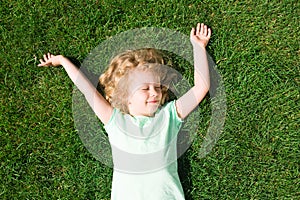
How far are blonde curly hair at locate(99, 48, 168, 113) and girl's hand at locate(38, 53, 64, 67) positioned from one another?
0.32 metres

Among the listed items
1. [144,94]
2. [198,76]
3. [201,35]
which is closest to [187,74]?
[198,76]

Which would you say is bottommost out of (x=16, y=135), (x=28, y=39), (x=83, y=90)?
(x=16, y=135)

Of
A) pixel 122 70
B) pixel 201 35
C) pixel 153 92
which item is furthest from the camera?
pixel 201 35

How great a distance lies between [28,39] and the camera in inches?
123

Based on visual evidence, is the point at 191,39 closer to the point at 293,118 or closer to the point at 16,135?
the point at 293,118

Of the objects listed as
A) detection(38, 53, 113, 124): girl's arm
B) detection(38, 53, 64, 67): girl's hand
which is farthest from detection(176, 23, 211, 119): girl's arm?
detection(38, 53, 64, 67): girl's hand

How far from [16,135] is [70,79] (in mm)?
552

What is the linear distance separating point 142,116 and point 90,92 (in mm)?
389

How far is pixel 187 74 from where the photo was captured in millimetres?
3084

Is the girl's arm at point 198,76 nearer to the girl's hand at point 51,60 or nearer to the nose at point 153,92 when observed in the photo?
the nose at point 153,92

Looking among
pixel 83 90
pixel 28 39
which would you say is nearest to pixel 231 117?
pixel 83 90

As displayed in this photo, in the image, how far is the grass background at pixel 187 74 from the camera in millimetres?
3049

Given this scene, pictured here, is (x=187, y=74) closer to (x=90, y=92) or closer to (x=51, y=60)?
(x=90, y=92)

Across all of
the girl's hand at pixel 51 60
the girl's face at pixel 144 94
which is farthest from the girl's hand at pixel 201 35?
the girl's hand at pixel 51 60
